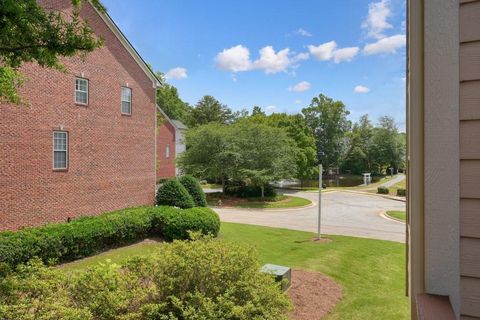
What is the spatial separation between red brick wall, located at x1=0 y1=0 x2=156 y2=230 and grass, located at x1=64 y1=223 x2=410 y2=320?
335 centimetres

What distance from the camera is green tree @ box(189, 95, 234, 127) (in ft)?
225

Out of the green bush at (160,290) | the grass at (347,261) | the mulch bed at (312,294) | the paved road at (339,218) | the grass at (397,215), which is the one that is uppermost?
the green bush at (160,290)

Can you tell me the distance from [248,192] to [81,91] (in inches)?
767

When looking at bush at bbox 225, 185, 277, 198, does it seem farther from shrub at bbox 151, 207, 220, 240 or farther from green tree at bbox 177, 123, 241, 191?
shrub at bbox 151, 207, 220, 240

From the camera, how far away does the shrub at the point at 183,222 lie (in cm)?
1278

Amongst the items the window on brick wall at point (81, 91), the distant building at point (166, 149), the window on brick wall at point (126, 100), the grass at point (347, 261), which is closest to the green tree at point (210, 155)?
the distant building at point (166, 149)

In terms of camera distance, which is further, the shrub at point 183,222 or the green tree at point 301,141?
the green tree at point 301,141

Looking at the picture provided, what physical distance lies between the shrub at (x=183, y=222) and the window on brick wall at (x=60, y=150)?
3.92 metres

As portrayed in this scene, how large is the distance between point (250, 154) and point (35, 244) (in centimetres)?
2123

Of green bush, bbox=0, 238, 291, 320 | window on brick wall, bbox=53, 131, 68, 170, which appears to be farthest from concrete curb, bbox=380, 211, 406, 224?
window on brick wall, bbox=53, 131, 68, 170

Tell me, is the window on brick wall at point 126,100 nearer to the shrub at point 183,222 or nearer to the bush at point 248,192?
the shrub at point 183,222

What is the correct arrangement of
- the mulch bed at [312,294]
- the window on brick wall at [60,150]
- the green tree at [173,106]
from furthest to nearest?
the green tree at [173,106]
the window on brick wall at [60,150]
the mulch bed at [312,294]

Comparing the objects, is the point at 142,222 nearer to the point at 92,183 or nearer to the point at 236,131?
the point at 92,183

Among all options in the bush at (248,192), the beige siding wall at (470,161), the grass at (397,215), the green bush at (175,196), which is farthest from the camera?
the bush at (248,192)
